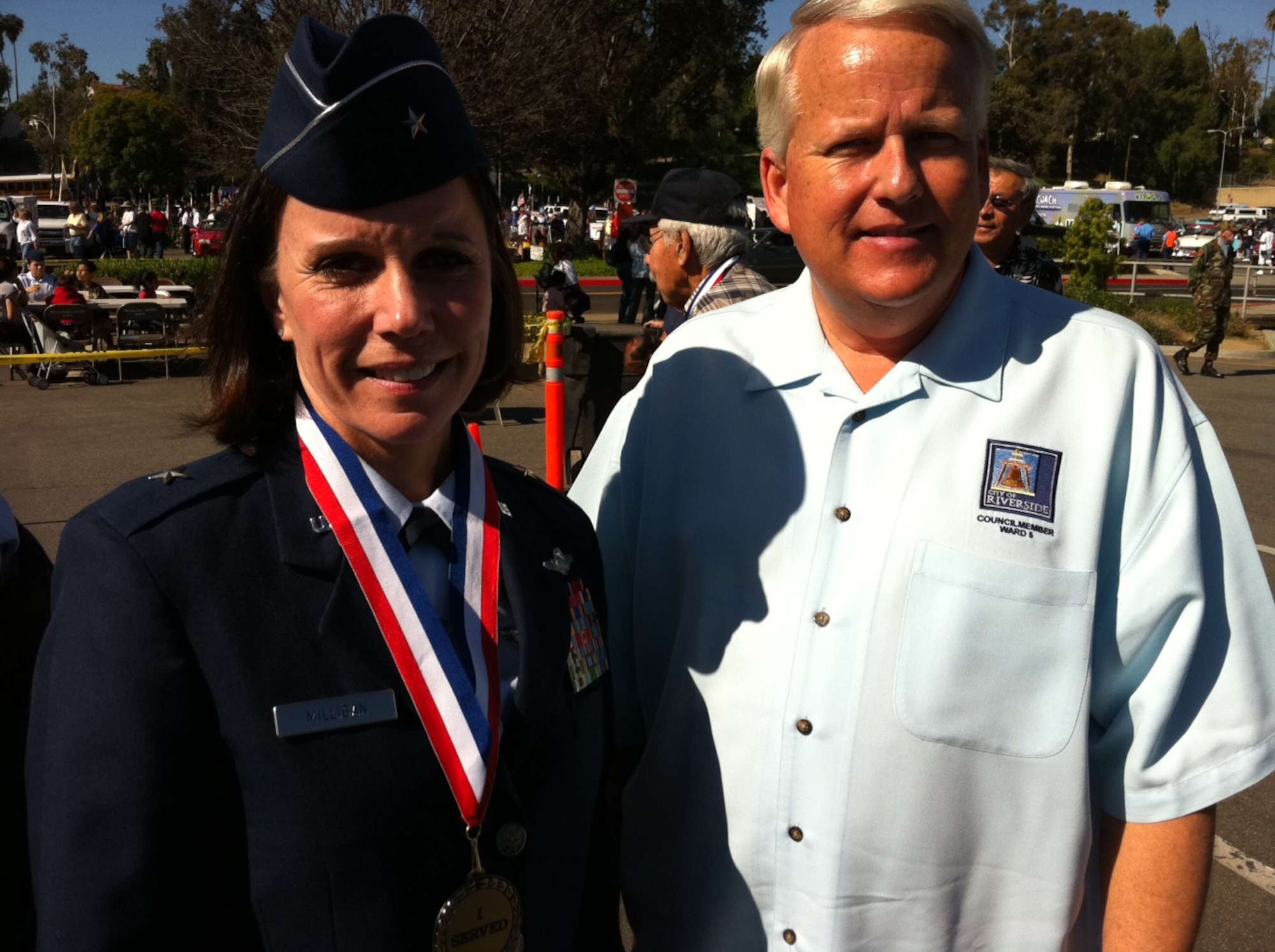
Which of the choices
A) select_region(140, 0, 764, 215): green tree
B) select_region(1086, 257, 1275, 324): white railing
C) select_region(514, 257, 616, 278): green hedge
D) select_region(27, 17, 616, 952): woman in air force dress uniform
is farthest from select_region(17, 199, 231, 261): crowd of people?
select_region(27, 17, 616, 952): woman in air force dress uniform

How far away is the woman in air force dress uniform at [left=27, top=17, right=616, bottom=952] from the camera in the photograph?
1412mm

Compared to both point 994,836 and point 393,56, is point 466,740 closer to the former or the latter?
point 994,836

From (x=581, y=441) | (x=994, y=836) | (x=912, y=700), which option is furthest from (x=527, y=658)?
(x=581, y=441)

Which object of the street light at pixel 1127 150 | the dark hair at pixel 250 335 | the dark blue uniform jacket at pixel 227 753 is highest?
the street light at pixel 1127 150

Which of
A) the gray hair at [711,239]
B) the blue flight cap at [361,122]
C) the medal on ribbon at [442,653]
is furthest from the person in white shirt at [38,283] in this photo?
the medal on ribbon at [442,653]

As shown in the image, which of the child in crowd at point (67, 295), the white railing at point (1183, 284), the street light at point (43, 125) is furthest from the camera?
the street light at point (43, 125)

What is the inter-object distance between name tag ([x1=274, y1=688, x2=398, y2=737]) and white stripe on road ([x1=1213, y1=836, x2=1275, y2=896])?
10.9ft

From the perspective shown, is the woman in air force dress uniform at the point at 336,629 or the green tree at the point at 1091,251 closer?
the woman in air force dress uniform at the point at 336,629

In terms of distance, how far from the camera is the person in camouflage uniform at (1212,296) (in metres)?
14.4

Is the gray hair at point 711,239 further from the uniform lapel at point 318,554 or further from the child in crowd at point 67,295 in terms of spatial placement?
the child in crowd at point 67,295

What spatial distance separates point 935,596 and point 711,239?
413 cm

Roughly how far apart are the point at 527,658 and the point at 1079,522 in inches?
33.9

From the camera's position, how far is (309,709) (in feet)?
4.91

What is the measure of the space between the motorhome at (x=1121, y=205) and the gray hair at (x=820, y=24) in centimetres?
4498
